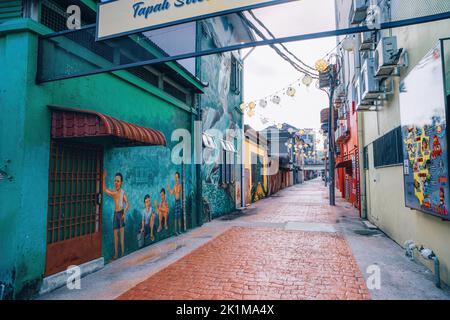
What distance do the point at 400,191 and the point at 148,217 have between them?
650 cm

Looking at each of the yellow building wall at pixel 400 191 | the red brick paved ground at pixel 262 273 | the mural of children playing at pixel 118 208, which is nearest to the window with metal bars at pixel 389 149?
the yellow building wall at pixel 400 191

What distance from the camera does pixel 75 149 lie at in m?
5.20

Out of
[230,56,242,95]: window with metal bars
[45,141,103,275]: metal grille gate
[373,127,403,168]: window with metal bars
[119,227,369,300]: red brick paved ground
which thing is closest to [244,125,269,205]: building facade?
[230,56,242,95]: window with metal bars

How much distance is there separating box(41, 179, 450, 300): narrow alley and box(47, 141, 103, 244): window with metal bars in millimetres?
946

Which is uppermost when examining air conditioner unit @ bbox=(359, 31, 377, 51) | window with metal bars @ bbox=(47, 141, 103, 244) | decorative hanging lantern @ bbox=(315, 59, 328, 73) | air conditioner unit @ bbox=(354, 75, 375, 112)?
air conditioner unit @ bbox=(359, 31, 377, 51)

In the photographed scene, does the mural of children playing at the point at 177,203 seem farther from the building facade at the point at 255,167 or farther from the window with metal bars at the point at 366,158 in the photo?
the building facade at the point at 255,167

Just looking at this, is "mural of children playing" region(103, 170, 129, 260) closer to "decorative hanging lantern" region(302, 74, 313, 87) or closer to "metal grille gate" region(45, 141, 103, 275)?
"metal grille gate" region(45, 141, 103, 275)

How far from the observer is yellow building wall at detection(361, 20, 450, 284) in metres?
4.74

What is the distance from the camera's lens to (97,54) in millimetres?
5879

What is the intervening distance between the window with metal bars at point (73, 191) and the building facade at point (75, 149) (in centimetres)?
2

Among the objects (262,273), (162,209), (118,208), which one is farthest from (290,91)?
(118,208)

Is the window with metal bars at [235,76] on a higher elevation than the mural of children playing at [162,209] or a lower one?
higher

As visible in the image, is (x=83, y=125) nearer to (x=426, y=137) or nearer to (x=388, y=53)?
(x=426, y=137)

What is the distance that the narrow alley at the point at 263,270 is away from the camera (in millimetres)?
4406
